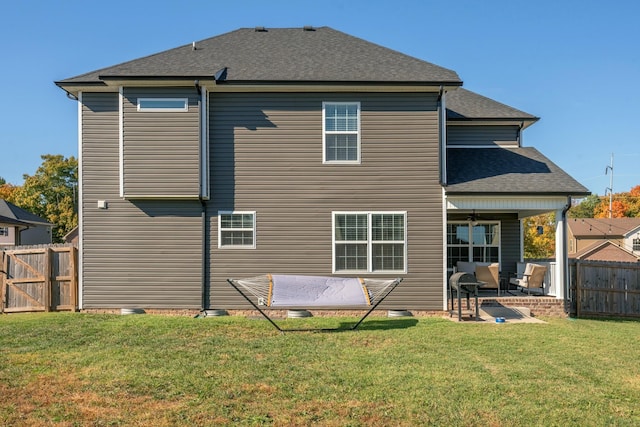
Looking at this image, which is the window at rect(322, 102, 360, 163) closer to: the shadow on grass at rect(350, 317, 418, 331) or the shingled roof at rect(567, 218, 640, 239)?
the shadow on grass at rect(350, 317, 418, 331)

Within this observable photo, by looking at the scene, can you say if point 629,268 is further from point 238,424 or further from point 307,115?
point 238,424

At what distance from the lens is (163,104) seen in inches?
403

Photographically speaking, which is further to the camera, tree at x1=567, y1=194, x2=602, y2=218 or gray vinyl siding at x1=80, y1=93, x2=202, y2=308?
tree at x1=567, y1=194, x2=602, y2=218

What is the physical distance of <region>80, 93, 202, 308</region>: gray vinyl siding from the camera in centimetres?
1053

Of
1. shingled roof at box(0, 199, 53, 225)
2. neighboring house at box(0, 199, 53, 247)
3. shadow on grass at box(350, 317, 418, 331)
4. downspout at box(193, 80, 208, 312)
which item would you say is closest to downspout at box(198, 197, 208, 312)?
downspout at box(193, 80, 208, 312)

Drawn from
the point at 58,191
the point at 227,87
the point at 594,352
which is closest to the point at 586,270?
the point at 594,352

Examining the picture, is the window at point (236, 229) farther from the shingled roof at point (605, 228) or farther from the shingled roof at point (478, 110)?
the shingled roof at point (605, 228)

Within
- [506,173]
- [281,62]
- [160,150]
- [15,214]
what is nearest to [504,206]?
[506,173]

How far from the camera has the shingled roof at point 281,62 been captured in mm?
10328

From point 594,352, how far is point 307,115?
7363 millimetres

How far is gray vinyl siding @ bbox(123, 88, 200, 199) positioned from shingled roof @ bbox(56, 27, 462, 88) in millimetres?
707

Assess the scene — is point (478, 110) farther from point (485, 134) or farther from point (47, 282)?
point (47, 282)

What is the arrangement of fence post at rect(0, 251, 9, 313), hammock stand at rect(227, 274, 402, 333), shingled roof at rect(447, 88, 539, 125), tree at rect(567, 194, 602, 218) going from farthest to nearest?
1. tree at rect(567, 194, 602, 218)
2. shingled roof at rect(447, 88, 539, 125)
3. fence post at rect(0, 251, 9, 313)
4. hammock stand at rect(227, 274, 402, 333)

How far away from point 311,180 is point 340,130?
137cm
